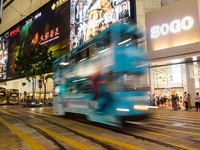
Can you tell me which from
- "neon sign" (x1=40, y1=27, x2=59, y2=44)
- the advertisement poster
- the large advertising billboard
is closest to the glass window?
the large advertising billboard

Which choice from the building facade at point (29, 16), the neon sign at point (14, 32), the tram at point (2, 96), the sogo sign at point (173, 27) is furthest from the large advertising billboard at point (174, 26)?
the neon sign at point (14, 32)

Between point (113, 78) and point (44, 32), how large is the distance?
43819mm

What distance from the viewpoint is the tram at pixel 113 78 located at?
6.38m

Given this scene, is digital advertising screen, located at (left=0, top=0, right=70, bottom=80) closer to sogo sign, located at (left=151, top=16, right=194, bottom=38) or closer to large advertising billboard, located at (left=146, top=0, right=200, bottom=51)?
large advertising billboard, located at (left=146, top=0, right=200, bottom=51)

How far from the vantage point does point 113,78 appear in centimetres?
641

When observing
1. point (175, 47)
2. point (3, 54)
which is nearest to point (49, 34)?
point (3, 54)

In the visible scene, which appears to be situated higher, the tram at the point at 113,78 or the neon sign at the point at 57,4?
the neon sign at the point at 57,4

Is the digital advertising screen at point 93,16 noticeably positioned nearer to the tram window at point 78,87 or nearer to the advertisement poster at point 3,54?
the tram window at point 78,87

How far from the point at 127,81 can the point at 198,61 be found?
1602cm

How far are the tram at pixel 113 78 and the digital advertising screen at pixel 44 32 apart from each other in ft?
85.6

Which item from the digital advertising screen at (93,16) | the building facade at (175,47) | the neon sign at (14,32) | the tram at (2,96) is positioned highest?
the neon sign at (14,32)

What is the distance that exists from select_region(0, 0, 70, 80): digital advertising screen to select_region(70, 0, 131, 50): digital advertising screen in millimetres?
2696

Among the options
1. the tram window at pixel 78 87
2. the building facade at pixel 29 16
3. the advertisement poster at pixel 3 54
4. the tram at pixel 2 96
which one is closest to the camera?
the tram window at pixel 78 87

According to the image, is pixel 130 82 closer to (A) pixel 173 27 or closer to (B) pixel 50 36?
(A) pixel 173 27
